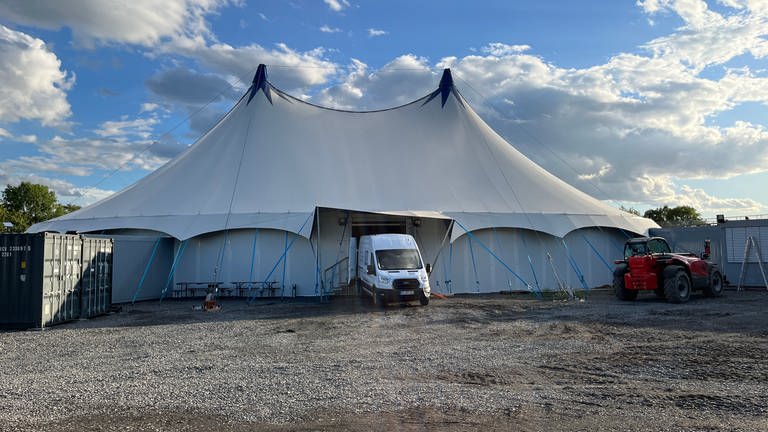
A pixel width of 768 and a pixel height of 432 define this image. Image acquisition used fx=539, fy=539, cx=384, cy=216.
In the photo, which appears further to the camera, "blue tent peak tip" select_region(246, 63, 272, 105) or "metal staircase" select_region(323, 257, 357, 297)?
"blue tent peak tip" select_region(246, 63, 272, 105)

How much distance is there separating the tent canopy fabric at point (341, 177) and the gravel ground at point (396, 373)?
589 centimetres

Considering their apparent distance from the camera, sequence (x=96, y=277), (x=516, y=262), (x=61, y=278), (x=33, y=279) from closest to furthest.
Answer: (x=33, y=279) → (x=61, y=278) → (x=96, y=277) → (x=516, y=262)

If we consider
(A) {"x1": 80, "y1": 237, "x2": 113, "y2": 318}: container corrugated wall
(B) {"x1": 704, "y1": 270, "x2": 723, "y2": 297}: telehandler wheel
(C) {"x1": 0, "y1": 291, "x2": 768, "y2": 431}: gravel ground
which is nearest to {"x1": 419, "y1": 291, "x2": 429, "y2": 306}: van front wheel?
(C) {"x1": 0, "y1": 291, "x2": 768, "y2": 431}: gravel ground

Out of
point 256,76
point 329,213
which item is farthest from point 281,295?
point 256,76

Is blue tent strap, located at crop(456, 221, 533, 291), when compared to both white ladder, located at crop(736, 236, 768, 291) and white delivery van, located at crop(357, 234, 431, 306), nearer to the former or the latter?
white delivery van, located at crop(357, 234, 431, 306)

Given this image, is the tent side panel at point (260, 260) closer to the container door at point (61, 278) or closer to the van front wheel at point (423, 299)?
the van front wheel at point (423, 299)

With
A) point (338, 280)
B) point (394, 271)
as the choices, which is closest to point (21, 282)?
point (394, 271)

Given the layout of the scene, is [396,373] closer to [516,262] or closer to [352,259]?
[352,259]

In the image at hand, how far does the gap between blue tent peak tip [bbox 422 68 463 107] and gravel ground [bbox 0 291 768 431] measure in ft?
40.7

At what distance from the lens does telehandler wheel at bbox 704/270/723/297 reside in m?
15.6

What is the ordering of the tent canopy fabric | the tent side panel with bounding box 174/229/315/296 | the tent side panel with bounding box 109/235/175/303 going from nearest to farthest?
the tent side panel with bounding box 109/235/175/303 → the tent side panel with bounding box 174/229/315/296 → the tent canopy fabric

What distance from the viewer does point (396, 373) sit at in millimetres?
6836

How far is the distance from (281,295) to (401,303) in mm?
4137

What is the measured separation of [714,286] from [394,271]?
9575 millimetres
